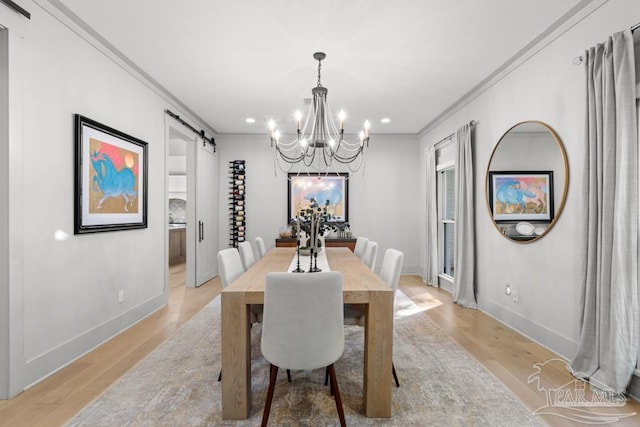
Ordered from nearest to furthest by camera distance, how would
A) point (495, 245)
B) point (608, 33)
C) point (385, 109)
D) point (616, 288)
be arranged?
point (616, 288), point (608, 33), point (495, 245), point (385, 109)

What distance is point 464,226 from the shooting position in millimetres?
4066

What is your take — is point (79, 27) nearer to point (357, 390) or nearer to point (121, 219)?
point (121, 219)

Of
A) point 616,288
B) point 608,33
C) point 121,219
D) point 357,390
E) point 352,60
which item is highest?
point 352,60

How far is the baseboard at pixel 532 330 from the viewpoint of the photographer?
8.41ft

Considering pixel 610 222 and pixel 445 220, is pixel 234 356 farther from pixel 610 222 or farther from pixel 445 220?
pixel 445 220

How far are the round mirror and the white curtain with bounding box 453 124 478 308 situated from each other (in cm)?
44

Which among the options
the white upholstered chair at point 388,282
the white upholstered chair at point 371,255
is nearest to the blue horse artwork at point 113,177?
the white upholstered chair at point 388,282

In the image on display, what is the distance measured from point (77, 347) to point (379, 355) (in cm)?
238

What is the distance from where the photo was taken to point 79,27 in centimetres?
260

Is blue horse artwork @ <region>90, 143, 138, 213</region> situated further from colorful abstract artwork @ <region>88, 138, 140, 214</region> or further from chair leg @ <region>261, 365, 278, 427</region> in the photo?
chair leg @ <region>261, 365, 278, 427</region>

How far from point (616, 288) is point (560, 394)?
75 centimetres

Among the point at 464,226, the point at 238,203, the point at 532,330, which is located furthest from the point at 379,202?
the point at 532,330

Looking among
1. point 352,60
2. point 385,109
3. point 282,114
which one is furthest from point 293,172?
point 352,60

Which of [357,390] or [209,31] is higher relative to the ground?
[209,31]
